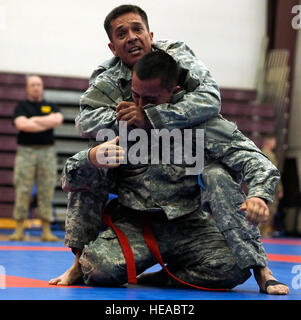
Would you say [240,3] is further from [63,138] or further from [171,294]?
[171,294]

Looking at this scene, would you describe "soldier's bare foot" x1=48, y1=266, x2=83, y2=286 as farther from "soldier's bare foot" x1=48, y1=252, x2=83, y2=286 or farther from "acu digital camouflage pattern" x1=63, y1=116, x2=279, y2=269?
"acu digital camouflage pattern" x1=63, y1=116, x2=279, y2=269

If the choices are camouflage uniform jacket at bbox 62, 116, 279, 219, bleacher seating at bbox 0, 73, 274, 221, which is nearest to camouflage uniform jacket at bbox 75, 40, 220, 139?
camouflage uniform jacket at bbox 62, 116, 279, 219

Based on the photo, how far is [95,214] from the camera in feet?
9.55

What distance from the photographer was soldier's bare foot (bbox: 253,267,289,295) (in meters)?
2.58

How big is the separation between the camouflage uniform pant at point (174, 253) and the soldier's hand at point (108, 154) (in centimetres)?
39

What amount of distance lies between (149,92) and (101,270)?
2.52 feet

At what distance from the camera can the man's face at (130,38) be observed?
296cm

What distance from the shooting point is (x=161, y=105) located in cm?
269

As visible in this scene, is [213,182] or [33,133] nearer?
[213,182]

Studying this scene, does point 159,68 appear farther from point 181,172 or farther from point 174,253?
point 174,253

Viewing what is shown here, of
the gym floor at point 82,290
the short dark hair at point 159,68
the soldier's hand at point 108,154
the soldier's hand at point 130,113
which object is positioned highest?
the short dark hair at point 159,68

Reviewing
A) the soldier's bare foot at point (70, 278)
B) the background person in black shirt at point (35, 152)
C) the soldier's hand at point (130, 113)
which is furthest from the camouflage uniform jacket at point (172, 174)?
the background person in black shirt at point (35, 152)

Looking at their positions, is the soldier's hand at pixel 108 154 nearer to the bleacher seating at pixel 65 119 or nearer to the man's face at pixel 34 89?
the man's face at pixel 34 89

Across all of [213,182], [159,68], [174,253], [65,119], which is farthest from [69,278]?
[65,119]
